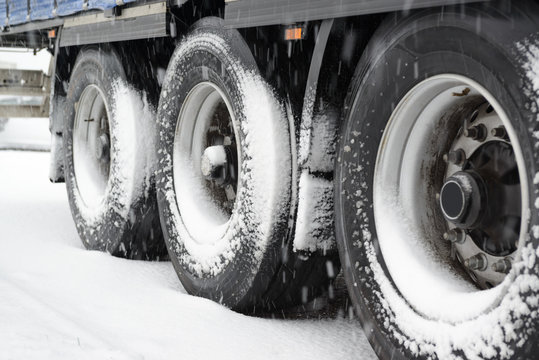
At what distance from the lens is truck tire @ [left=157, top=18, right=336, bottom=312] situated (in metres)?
2.87

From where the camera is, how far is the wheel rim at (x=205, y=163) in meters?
3.44

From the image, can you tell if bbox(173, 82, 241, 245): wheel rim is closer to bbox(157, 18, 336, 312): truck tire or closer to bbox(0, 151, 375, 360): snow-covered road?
bbox(157, 18, 336, 312): truck tire

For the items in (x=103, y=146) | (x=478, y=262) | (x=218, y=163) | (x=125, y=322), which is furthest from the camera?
(x=103, y=146)

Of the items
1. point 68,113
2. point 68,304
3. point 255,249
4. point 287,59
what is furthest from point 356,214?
point 68,113

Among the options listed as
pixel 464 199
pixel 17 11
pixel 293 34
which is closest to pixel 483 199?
pixel 464 199

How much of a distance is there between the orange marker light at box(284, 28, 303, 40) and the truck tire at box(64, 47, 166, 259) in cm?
156

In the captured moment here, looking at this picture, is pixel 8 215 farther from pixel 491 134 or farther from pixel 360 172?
pixel 491 134

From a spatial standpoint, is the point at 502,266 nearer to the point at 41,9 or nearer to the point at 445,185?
the point at 445,185

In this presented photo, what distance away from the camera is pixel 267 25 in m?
2.90

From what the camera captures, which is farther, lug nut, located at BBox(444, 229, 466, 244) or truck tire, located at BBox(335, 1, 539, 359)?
lug nut, located at BBox(444, 229, 466, 244)

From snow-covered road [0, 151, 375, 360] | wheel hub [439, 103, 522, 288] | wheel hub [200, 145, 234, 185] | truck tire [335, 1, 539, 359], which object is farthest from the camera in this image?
wheel hub [200, 145, 234, 185]

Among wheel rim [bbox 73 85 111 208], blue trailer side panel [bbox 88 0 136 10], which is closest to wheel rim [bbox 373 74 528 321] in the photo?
blue trailer side panel [bbox 88 0 136 10]

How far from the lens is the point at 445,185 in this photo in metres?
2.17

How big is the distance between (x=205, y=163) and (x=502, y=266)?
1634mm
